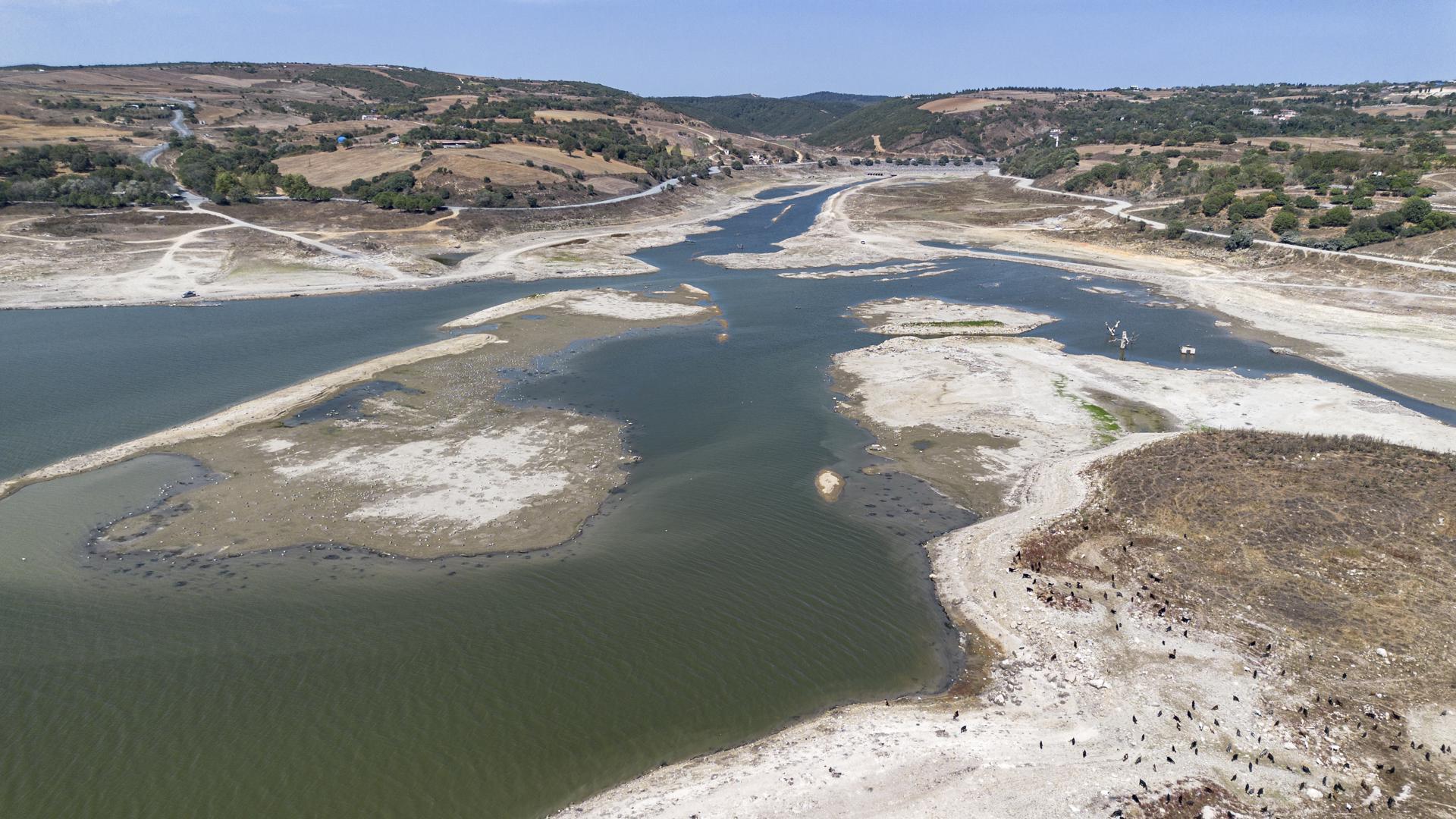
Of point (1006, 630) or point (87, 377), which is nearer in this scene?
point (1006, 630)

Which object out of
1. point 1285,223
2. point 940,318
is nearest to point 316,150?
point 940,318

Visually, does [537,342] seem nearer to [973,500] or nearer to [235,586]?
[235,586]

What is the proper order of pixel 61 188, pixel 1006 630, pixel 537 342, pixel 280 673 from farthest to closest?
pixel 61 188
pixel 537 342
pixel 1006 630
pixel 280 673

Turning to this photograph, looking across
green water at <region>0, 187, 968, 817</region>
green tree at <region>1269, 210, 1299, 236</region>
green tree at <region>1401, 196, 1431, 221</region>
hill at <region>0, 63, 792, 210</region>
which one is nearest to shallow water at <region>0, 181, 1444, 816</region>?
green water at <region>0, 187, 968, 817</region>

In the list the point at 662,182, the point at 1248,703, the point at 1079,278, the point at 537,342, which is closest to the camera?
the point at 1248,703

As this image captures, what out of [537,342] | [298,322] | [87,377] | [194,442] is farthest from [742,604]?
[298,322]

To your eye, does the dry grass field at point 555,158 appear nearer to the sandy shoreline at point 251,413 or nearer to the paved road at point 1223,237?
the paved road at point 1223,237

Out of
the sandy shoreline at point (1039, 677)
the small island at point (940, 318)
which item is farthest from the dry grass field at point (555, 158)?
the sandy shoreline at point (1039, 677)
